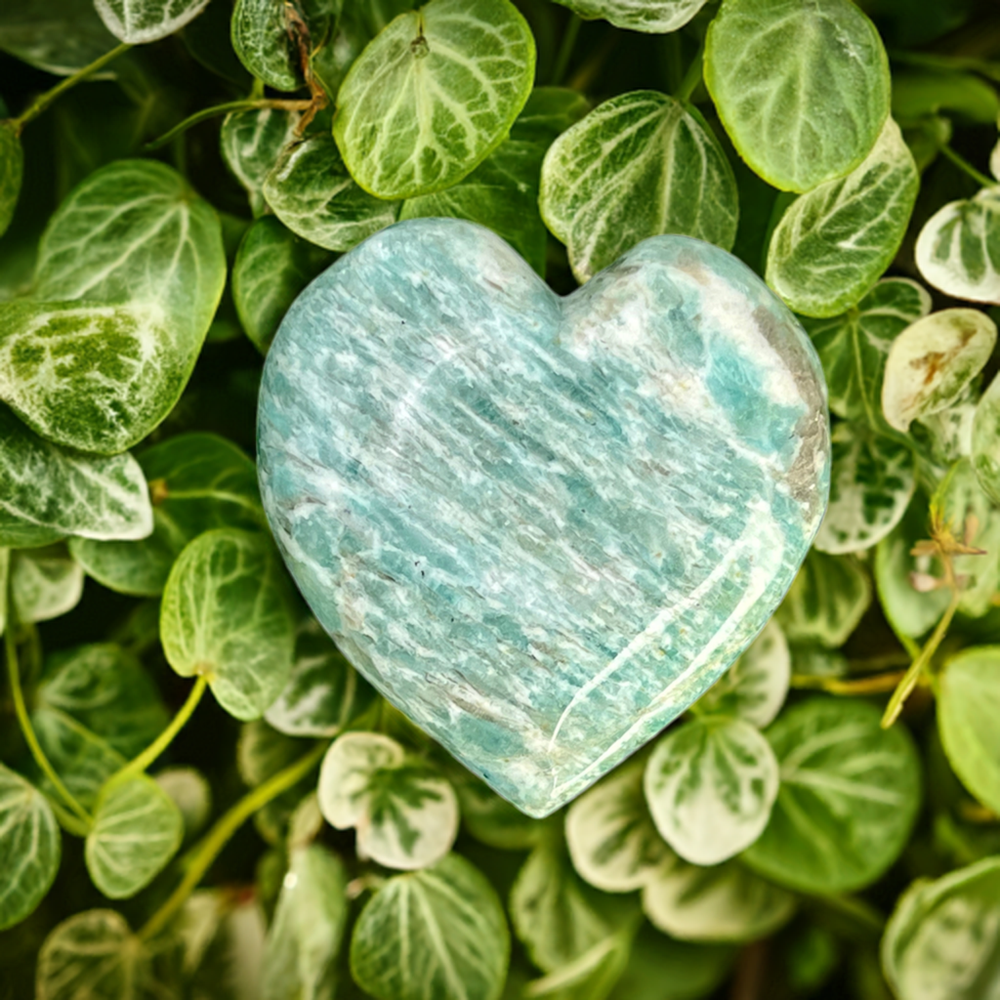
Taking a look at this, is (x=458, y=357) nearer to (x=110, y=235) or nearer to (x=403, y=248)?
(x=403, y=248)

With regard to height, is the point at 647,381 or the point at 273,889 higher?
the point at 647,381

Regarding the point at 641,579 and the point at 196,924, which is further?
the point at 196,924

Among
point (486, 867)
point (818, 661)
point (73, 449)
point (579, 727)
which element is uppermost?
point (73, 449)

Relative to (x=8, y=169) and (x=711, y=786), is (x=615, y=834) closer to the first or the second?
(x=711, y=786)

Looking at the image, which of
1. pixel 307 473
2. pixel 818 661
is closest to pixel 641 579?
pixel 307 473

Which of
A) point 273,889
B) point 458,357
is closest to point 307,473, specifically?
point 458,357

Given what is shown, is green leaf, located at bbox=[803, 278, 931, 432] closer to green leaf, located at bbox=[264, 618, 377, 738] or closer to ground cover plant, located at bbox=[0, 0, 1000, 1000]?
ground cover plant, located at bbox=[0, 0, 1000, 1000]
